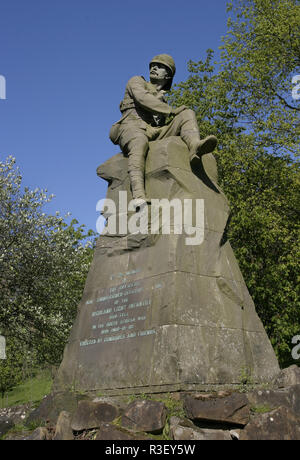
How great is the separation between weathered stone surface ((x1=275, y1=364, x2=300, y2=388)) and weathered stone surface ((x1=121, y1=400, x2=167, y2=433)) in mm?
1763

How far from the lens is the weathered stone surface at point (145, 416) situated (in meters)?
5.15

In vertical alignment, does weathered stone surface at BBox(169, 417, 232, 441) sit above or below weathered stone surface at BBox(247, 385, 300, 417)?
below

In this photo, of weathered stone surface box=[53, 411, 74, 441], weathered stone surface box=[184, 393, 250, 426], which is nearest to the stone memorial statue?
weathered stone surface box=[184, 393, 250, 426]

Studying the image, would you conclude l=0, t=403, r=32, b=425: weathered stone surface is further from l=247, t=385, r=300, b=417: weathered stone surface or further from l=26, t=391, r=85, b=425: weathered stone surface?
l=247, t=385, r=300, b=417: weathered stone surface

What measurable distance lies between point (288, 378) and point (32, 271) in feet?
42.1

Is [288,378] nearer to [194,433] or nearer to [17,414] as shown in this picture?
[194,433]

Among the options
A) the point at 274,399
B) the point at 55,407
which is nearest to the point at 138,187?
the point at 55,407

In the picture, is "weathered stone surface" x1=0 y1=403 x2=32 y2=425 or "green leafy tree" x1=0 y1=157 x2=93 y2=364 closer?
"weathered stone surface" x1=0 y1=403 x2=32 y2=425

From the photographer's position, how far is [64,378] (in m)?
7.68

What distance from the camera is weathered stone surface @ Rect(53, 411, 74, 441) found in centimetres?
532

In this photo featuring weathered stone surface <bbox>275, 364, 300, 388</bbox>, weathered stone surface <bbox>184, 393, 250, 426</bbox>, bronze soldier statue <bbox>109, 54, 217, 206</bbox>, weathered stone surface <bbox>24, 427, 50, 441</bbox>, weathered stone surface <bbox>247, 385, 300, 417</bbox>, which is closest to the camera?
weathered stone surface <bbox>184, 393, 250, 426</bbox>

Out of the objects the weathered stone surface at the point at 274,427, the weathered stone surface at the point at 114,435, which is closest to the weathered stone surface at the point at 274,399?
the weathered stone surface at the point at 274,427

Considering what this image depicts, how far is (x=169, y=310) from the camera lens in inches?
256
